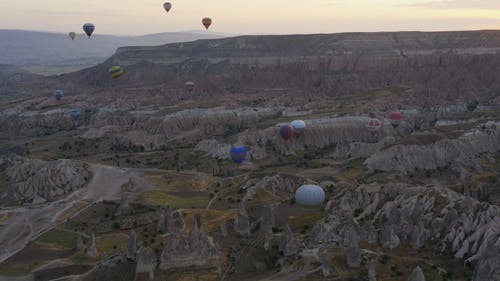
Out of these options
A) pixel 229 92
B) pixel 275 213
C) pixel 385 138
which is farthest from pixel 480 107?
pixel 275 213

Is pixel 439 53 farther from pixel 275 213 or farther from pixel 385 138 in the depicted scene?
pixel 275 213

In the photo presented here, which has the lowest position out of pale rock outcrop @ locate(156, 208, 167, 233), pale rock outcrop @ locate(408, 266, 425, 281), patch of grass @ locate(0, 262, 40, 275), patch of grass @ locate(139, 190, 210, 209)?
patch of grass @ locate(139, 190, 210, 209)

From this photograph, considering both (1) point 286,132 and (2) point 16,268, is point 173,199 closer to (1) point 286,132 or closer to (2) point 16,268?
(2) point 16,268

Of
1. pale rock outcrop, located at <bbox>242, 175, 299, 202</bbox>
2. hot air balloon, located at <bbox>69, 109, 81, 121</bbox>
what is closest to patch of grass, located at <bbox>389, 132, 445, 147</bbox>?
pale rock outcrop, located at <bbox>242, 175, 299, 202</bbox>

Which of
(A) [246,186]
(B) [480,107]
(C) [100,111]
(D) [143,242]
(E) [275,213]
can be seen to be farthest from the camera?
(C) [100,111]

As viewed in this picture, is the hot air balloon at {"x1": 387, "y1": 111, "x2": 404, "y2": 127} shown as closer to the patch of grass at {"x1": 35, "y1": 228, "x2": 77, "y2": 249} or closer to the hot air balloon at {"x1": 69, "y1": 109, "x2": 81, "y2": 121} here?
the patch of grass at {"x1": 35, "y1": 228, "x2": 77, "y2": 249}

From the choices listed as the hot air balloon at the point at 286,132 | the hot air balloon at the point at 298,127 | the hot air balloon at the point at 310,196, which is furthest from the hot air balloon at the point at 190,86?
the hot air balloon at the point at 310,196

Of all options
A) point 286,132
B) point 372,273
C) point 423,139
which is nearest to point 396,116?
point 423,139

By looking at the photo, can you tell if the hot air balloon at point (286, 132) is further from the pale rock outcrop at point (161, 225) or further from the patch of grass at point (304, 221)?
the pale rock outcrop at point (161, 225)
